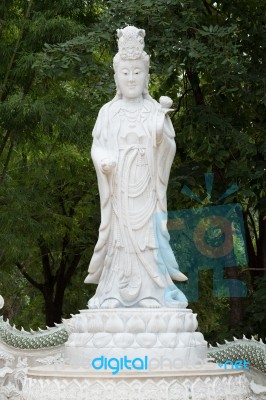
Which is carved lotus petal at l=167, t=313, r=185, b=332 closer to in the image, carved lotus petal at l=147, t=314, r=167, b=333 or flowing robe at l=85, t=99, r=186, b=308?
carved lotus petal at l=147, t=314, r=167, b=333

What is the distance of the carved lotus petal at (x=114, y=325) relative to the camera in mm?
6094

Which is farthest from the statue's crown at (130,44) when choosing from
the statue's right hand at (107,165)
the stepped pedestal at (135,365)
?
the stepped pedestal at (135,365)

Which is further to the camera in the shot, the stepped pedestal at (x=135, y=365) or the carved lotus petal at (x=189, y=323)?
the carved lotus petal at (x=189, y=323)

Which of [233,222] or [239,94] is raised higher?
[239,94]

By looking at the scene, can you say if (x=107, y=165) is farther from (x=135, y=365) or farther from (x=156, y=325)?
(x=135, y=365)

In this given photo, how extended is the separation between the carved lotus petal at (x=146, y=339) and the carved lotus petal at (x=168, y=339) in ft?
0.17

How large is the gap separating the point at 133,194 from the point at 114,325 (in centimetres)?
107

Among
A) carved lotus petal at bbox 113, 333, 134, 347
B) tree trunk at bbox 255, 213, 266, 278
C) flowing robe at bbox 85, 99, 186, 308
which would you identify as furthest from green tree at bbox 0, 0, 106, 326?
carved lotus petal at bbox 113, 333, 134, 347

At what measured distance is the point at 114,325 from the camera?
6102 millimetres

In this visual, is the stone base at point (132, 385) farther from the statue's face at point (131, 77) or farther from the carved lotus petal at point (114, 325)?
the statue's face at point (131, 77)

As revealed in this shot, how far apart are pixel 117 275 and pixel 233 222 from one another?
390cm

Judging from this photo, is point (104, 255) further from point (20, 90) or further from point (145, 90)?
point (20, 90)

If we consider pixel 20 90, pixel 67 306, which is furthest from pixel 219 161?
pixel 67 306

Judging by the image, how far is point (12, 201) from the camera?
404 inches
